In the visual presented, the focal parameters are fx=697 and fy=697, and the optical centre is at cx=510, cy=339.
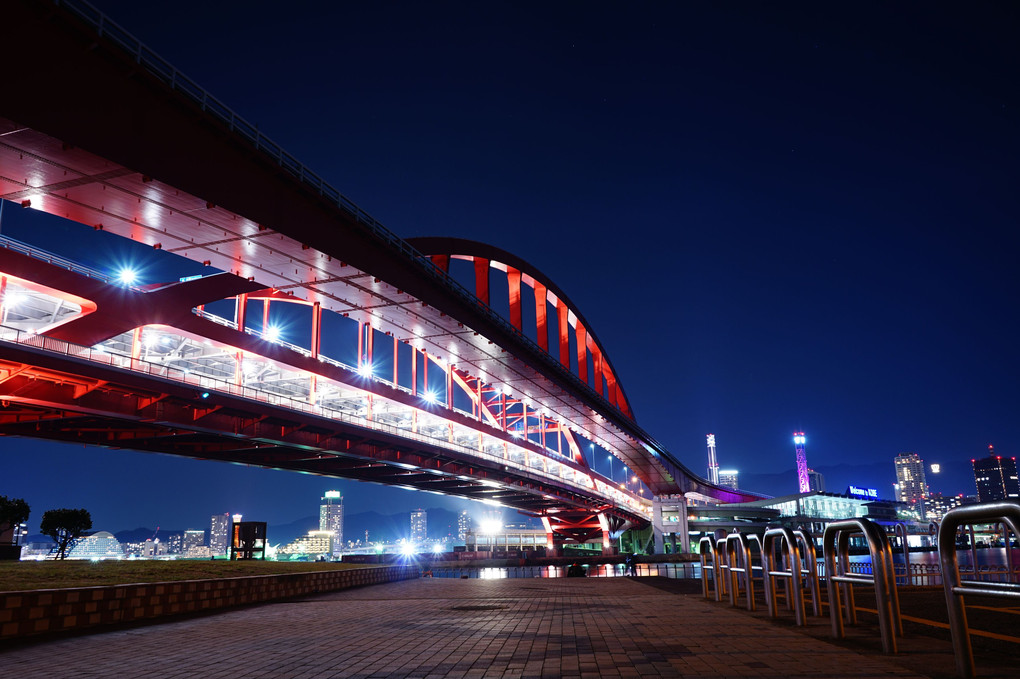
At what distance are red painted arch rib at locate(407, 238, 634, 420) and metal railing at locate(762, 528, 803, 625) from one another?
2789 centimetres

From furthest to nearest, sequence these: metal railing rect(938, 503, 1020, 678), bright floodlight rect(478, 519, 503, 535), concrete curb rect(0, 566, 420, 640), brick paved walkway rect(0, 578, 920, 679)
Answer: bright floodlight rect(478, 519, 503, 535) < concrete curb rect(0, 566, 420, 640) < brick paved walkway rect(0, 578, 920, 679) < metal railing rect(938, 503, 1020, 678)

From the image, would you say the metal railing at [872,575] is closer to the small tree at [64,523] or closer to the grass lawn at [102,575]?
the grass lawn at [102,575]

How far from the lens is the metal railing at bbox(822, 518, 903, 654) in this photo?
714 cm

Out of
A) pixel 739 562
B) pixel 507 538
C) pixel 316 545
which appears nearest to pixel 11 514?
pixel 739 562

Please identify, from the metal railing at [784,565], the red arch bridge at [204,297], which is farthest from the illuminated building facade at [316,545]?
the metal railing at [784,565]

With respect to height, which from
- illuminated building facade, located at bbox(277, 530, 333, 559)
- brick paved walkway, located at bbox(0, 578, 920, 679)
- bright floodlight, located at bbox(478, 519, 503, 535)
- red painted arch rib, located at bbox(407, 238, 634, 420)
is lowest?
illuminated building facade, located at bbox(277, 530, 333, 559)

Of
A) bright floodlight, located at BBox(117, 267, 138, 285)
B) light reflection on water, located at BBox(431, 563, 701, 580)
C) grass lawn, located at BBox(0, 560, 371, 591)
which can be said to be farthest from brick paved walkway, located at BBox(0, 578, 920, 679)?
bright floodlight, located at BBox(117, 267, 138, 285)

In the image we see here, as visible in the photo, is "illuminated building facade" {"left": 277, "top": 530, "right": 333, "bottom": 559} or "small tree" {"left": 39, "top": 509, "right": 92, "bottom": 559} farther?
"illuminated building facade" {"left": 277, "top": 530, "right": 333, "bottom": 559}

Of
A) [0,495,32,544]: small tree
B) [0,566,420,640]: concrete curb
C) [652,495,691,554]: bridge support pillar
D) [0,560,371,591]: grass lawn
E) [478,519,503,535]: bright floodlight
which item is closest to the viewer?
[0,566,420,640]: concrete curb

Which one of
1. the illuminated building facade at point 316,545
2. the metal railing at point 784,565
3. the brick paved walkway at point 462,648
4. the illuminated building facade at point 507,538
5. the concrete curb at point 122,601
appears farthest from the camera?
the illuminated building facade at point 507,538

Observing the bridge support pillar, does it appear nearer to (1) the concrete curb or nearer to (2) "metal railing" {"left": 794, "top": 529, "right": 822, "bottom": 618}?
(1) the concrete curb

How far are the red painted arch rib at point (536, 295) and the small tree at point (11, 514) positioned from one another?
2633 cm

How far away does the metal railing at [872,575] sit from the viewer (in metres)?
7.14

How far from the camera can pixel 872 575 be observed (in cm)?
743
